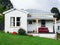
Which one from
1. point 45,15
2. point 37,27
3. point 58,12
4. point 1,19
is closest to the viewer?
point 37,27

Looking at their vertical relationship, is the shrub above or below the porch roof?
below

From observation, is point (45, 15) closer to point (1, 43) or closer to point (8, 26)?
point (8, 26)

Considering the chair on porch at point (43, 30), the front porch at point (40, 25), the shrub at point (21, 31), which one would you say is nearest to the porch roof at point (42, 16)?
the front porch at point (40, 25)

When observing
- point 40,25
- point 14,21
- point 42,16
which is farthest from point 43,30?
point 42,16

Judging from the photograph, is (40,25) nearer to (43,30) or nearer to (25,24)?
(43,30)

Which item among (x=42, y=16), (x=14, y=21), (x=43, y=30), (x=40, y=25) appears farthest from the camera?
(x=42, y=16)

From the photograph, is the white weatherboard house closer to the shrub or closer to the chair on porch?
the chair on porch

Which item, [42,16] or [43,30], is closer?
[43,30]

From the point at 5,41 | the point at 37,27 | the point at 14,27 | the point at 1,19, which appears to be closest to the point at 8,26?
the point at 14,27

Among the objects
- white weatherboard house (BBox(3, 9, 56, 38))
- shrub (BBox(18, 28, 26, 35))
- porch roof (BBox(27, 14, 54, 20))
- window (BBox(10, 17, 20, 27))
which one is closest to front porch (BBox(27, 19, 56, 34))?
white weatherboard house (BBox(3, 9, 56, 38))

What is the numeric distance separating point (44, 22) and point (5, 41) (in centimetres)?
3006

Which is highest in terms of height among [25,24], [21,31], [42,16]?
[42,16]

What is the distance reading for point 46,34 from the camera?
37.8 meters

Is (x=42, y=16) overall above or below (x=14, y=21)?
above
